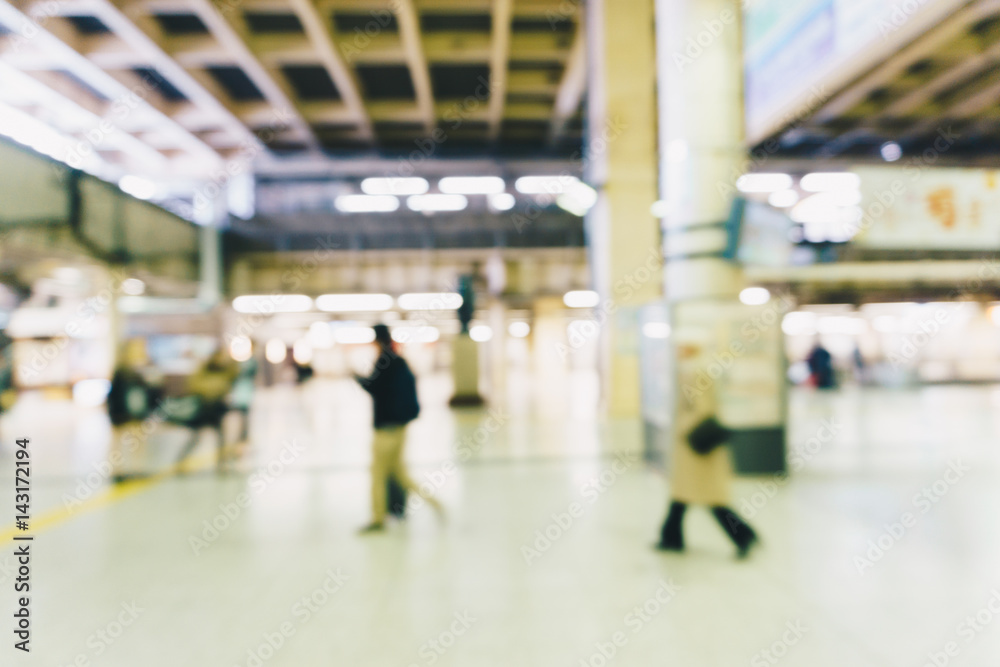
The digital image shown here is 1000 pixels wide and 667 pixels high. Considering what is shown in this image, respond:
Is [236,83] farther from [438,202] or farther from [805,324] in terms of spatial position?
[805,324]

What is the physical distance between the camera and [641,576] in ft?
11.9

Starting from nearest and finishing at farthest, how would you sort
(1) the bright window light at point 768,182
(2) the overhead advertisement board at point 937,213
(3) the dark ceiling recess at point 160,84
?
(2) the overhead advertisement board at point 937,213
(3) the dark ceiling recess at point 160,84
(1) the bright window light at point 768,182

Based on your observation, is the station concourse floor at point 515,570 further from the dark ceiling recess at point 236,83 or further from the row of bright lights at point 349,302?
the dark ceiling recess at point 236,83

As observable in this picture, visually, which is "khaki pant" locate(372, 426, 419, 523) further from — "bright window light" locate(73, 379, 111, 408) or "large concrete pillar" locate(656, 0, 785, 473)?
"bright window light" locate(73, 379, 111, 408)

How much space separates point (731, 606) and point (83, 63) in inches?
787

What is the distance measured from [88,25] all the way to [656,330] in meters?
17.9

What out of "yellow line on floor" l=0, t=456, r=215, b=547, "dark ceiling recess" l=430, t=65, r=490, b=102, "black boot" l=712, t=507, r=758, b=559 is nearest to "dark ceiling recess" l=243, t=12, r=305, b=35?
"dark ceiling recess" l=430, t=65, r=490, b=102

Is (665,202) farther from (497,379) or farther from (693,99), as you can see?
(497,379)

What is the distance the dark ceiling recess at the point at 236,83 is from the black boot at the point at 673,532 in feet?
64.5

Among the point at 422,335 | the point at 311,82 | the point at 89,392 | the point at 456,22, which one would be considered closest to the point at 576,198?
the point at 456,22

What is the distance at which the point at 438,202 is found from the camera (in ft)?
69.4

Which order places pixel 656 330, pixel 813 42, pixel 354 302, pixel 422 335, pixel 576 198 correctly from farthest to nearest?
pixel 422 335
pixel 354 302
pixel 576 198
pixel 656 330
pixel 813 42

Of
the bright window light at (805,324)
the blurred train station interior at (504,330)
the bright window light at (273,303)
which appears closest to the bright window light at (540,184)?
the blurred train station interior at (504,330)

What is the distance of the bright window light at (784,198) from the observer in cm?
2111
